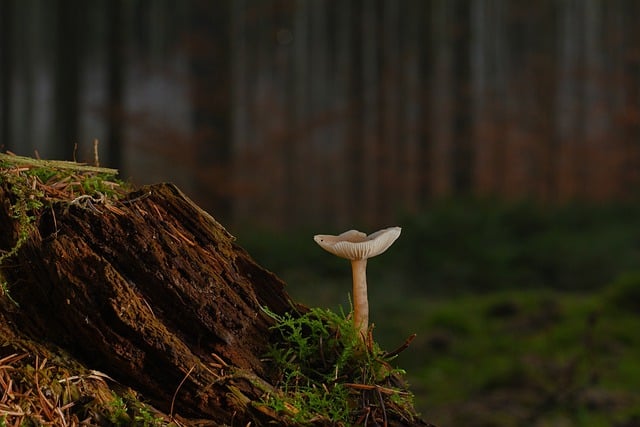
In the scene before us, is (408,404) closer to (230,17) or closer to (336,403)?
(336,403)

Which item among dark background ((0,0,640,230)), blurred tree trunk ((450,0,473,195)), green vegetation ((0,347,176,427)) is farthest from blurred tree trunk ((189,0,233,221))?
green vegetation ((0,347,176,427))

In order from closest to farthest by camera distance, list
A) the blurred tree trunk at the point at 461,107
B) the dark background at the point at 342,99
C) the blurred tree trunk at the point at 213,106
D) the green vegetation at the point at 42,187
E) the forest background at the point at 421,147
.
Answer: the green vegetation at the point at 42,187 → the forest background at the point at 421,147 → the blurred tree trunk at the point at 213,106 → the dark background at the point at 342,99 → the blurred tree trunk at the point at 461,107

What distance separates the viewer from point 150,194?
1.89m

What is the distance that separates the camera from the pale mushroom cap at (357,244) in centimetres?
189

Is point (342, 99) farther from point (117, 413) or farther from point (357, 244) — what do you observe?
point (117, 413)

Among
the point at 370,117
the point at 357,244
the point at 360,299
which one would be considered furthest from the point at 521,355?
the point at 370,117

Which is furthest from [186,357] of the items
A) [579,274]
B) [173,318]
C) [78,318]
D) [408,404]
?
[579,274]

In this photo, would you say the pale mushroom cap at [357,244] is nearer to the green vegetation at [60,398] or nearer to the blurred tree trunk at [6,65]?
the green vegetation at [60,398]

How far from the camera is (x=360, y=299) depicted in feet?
6.48

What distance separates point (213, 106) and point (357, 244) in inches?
462

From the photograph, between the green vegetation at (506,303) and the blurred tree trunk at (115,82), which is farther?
the blurred tree trunk at (115,82)

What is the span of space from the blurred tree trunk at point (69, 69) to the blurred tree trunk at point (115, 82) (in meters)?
0.80

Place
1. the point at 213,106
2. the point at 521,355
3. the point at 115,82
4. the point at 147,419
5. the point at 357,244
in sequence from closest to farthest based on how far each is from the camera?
the point at 147,419, the point at 357,244, the point at 521,355, the point at 213,106, the point at 115,82

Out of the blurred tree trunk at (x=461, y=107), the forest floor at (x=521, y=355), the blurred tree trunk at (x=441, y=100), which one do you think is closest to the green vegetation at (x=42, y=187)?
the forest floor at (x=521, y=355)
